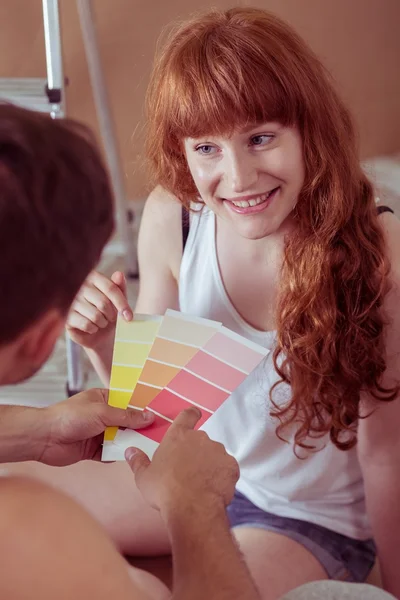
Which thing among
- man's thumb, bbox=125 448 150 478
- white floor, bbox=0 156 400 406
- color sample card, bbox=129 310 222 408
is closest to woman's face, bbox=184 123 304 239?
color sample card, bbox=129 310 222 408

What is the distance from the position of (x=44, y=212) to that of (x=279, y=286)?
Result: 2.05ft

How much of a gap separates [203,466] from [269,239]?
464 millimetres

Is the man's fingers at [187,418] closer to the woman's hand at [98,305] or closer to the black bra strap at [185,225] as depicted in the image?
the woman's hand at [98,305]

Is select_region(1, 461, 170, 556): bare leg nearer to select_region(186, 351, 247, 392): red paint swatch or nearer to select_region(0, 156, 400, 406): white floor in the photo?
select_region(186, 351, 247, 392): red paint swatch

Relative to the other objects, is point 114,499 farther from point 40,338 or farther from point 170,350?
point 40,338

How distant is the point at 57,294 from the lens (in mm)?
758

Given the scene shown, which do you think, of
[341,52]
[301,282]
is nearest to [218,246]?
[301,282]

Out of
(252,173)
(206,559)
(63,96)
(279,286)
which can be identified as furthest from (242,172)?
(63,96)

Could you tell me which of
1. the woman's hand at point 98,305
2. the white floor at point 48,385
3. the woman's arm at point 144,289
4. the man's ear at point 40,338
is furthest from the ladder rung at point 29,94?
the man's ear at point 40,338

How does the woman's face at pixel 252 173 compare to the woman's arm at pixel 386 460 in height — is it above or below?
above

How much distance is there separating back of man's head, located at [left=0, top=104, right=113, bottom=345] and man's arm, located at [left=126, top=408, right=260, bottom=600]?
12.0 inches

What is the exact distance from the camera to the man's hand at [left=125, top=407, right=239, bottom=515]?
0.96 metres

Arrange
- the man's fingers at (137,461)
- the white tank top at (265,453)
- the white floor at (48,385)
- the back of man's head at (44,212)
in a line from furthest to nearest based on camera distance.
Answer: the white floor at (48,385) < the white tank top at (265,453) < the man's fingers at (137,461) < the back of man's head at (44,212)

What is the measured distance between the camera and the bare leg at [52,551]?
77cm
